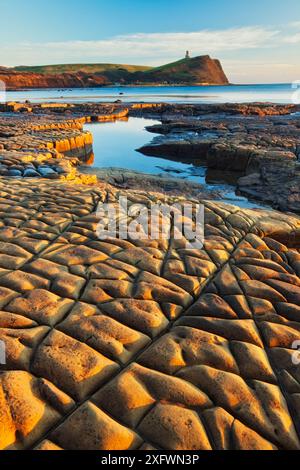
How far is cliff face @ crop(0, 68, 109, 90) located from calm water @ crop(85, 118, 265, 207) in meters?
113

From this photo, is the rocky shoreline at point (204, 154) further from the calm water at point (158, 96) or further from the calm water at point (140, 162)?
the calm water at point (158, 96)

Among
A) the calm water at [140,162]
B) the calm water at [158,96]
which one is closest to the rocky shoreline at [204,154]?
the calm water at [140,162]

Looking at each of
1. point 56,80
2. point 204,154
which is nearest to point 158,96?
point 204,154

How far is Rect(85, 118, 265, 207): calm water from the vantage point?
A: 11.1m

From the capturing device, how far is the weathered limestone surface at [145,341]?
6.61 ft

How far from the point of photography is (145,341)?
2.70 meters

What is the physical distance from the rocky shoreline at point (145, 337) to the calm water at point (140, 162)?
18.3 feet

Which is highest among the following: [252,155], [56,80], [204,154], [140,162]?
[56,80]

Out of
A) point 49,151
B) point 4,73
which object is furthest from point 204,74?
point 49,151

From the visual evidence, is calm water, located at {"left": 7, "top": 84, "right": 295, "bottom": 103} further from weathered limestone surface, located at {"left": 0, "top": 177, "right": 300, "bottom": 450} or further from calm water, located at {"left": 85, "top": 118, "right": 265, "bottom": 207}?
weathered limestone surface, located at {"left": 0, "top": 177, "right": 300, "bottom": 450}

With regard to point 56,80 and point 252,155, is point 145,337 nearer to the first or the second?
point 252,155

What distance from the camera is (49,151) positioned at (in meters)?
10.6

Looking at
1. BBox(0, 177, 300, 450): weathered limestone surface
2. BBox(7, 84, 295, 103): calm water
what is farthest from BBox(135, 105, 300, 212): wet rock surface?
BBox(7, 84, 295, 103): calm water

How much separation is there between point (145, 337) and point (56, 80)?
456 ft
